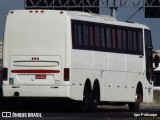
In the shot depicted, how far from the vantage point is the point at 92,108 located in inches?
1535

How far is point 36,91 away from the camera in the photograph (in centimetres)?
3706

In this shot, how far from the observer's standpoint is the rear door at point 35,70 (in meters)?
36.8

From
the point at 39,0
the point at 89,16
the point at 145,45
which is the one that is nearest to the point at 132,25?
the point at 145,45

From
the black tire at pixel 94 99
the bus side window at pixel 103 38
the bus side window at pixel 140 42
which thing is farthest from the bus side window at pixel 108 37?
the bus side window at pixel 140 42

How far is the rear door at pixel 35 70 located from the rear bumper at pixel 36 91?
0.14 m

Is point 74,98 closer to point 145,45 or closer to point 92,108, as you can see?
point 92,108

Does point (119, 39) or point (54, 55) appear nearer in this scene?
point (54, 55)

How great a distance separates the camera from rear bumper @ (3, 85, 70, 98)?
36.8 m

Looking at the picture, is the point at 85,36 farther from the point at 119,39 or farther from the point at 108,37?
the point at 119,39

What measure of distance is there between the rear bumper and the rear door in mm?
144

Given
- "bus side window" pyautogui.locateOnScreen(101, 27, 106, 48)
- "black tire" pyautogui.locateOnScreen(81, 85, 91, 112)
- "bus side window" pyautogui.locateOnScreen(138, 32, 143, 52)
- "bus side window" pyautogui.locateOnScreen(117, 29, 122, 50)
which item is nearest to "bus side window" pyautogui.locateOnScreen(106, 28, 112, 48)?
"bus side window" pyautogui.locateOnScreen(101, 27, 106, 48)

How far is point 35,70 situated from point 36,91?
74cm

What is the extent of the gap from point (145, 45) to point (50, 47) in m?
8.04

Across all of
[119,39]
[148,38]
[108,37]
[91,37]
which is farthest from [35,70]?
[148,38]
